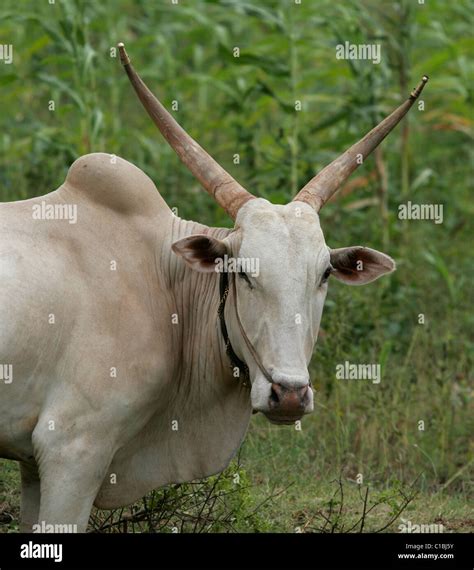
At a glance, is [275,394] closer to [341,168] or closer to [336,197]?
[341,168]

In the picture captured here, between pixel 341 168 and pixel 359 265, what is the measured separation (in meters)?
0.46

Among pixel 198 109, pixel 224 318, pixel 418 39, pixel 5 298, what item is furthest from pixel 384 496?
pixel 198 109

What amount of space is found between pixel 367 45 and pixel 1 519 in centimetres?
468

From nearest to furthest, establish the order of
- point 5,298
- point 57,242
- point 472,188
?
point 5,298 < point 57,242 < point 472,188

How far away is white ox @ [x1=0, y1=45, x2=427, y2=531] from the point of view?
464cm

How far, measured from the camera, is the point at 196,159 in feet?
16.9

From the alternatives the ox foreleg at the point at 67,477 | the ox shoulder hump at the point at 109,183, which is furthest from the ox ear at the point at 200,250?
the ox foreleg at the point at 67,477

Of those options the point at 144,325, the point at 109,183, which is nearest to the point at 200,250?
the point at 144,325

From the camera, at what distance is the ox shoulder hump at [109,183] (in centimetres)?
511

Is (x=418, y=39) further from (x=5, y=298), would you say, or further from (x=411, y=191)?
(x=5, y=298)

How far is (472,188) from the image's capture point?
36.4ft

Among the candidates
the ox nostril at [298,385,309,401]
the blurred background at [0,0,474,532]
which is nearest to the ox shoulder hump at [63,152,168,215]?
the ox nostril at [298,385,309,401]

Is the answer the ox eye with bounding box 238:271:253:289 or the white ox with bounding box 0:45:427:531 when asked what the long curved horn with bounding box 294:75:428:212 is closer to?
the white ox with bounding box 0:45:427:531

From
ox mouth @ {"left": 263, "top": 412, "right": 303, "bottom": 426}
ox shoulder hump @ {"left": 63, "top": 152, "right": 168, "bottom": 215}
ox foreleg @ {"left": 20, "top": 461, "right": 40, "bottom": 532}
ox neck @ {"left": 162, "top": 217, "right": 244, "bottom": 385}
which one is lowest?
ox foreleg @ {"left": 20, "top": 461, "right": 40, "bottom": 532}
